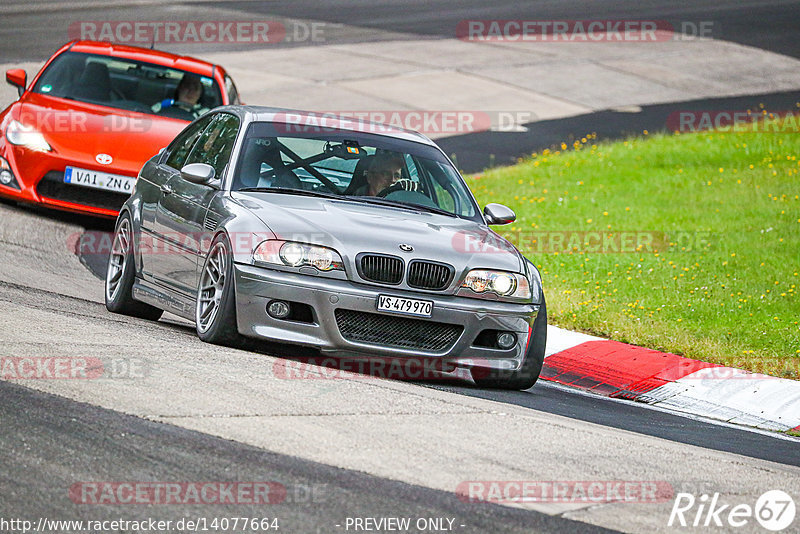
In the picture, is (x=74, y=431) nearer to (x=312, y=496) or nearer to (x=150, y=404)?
(x=150, y=404)

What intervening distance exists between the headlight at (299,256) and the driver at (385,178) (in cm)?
117

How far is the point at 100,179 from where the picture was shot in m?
12.0

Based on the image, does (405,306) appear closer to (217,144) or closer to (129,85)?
(217,144)

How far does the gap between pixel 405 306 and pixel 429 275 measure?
0.81 feet

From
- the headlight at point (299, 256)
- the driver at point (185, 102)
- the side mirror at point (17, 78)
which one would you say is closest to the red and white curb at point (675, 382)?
the headlight at point (299, 256)

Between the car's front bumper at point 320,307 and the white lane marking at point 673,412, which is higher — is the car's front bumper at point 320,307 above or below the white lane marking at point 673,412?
above

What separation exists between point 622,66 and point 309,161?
68.7ft

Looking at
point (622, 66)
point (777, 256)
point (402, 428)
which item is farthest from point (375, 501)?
point (622, 66)

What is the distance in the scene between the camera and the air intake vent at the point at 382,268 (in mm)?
7348

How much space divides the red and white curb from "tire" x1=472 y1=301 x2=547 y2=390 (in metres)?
1.12

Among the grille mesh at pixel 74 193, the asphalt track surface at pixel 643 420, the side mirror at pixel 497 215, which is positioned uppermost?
the side mirror at pixel 497 215

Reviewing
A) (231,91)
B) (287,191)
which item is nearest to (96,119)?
(231,91)

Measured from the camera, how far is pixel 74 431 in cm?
548

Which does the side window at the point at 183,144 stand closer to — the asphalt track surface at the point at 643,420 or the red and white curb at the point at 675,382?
the asphalt track surface at the point at 643,420
